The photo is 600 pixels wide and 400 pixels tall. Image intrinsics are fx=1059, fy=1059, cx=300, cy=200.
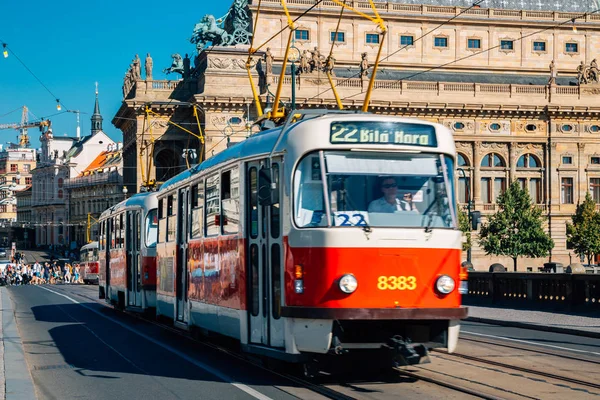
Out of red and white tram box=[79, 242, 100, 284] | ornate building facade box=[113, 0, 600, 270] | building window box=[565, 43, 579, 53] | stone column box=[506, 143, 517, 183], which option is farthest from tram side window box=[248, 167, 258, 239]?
building window box=[565, 43, 579, 53]

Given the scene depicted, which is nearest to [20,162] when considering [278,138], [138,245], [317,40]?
[317,40]

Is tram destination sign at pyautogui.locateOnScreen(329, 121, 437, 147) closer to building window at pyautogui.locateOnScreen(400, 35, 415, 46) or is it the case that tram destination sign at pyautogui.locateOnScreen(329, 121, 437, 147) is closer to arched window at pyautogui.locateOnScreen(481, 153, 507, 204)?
arched window at pyautogui.locateOnScreen(481, 153, 507, 204)

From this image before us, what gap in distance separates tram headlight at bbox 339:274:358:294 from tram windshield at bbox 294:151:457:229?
595 mm

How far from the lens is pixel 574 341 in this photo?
1959 centimetres

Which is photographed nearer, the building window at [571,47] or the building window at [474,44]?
the building window at [474,44]

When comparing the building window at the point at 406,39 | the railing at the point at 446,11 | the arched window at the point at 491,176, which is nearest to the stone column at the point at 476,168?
the arched window at the point at 491,176

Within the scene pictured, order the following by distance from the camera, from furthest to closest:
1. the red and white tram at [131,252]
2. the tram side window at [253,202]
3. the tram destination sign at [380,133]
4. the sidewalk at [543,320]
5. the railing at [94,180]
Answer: the railing at [94,180] < the red and white tram at [131,252] < the sidewalk at [543,320] < the tram side window at [253,202] < the tram destination sign at [380,133]

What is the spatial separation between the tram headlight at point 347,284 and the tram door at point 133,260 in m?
12.7

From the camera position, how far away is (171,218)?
62.6 feet

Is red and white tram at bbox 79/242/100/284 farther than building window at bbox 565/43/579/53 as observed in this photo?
No

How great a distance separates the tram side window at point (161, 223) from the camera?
20.0 m

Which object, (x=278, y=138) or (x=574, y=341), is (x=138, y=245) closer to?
(x=574, y=341)

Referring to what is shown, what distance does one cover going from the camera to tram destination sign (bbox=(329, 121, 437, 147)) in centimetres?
1219

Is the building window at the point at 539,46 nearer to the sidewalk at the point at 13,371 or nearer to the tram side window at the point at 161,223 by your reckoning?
the tram side window at the point at 161,223
